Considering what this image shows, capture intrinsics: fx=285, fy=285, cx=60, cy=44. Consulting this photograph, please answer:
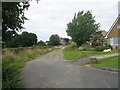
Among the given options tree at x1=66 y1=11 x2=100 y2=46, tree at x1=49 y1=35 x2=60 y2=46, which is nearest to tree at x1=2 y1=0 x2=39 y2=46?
tree at x1=66 y1=11 x2=100 y2=46

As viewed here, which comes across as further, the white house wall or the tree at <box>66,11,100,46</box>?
the tree at <box>66,11,100,46</box>

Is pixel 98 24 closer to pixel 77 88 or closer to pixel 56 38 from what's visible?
pixel 56 38

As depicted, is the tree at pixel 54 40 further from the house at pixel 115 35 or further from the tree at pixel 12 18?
the tree at pixel 12 18

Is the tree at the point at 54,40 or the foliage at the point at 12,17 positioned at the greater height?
the tree at the point at 54,40

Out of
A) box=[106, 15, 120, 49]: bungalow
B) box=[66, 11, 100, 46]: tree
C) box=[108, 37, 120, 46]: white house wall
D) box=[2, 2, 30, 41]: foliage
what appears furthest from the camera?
box=[66, 11, 100, 46]: tree

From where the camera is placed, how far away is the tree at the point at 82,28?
75562 millimetres

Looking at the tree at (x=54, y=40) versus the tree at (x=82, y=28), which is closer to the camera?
the tree at (x=82, y=28)

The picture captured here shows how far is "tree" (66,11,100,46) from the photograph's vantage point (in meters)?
75.6

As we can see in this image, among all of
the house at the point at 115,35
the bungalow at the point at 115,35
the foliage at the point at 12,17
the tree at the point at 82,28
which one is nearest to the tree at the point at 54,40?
the tree at the point at 82,28

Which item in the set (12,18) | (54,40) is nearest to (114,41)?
(12,18)

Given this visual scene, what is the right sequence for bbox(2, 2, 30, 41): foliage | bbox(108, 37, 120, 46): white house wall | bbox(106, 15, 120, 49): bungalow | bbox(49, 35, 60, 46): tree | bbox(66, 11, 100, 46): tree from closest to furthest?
bbox(2, 2, 30, 41): foliage < bbox(106, 15, 120, 49): bungalow < bbox(108, 37, 120, 46): white house wall < bbox(66, 11, 100, 46): tree < bbox(49, 35, 60, 46): tree

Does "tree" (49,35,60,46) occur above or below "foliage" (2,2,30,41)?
above

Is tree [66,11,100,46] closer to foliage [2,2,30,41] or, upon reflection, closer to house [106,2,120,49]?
house [106,2,120,49]

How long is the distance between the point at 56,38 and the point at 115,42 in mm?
69425
